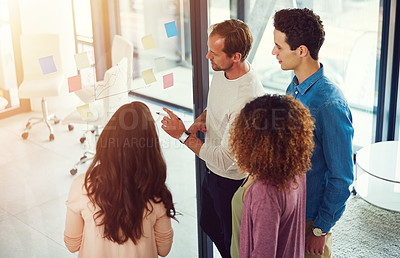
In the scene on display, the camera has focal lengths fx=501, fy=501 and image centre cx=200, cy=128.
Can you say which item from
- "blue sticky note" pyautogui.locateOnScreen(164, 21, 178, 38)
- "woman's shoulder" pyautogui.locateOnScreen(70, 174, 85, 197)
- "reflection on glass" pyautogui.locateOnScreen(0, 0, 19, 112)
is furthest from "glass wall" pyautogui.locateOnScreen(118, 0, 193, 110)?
"woman's shoulder" pyautogui.locateOnScreen(70, 174, 85, 197)

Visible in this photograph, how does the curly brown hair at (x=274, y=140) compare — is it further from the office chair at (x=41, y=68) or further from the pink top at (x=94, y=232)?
the office chair at (x=41, y=68)

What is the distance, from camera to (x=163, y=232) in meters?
1.85

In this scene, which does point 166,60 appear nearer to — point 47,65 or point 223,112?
point 223,112

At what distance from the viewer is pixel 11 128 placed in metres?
2.05

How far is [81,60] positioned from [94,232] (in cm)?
70

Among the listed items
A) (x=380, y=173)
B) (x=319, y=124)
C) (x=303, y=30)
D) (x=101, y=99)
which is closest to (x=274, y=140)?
(x=319, y=124)

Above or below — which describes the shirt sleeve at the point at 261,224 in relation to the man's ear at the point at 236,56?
below

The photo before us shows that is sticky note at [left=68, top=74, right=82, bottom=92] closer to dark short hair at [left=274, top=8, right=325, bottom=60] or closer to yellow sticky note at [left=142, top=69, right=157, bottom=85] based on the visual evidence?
yellow sticky note at [left=142, top=69, right=157, bottom=85]

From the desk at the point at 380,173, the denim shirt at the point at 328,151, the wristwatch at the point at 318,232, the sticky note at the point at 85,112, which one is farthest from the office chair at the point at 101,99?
the desk at the point at 380,173

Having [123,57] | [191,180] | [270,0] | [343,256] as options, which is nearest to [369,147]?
[343,256]

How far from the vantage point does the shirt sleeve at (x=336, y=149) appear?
1.86m

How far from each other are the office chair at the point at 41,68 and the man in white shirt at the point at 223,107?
1.68 feet

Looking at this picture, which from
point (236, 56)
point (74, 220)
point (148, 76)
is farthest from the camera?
point (148, 76)

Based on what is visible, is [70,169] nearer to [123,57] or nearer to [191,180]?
[123,57]
